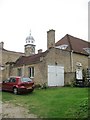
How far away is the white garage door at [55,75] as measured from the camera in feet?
87.7

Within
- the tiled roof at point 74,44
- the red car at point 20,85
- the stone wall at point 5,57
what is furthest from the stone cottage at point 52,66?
the red car at point 20,85

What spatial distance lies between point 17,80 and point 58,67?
28.0 feet

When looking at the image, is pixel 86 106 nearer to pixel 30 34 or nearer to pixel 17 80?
pixel 17 80

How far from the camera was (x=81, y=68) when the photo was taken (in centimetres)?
3166

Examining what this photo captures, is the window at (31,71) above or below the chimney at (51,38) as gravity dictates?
below

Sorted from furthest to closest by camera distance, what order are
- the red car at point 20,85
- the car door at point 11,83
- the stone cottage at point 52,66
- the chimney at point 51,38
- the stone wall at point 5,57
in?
1. the stone wall at point 5,57
2. the chimney at point 51,38
3. the stone cottage at point 52,66
4. the car door at point 11,83
5. the red car at point 20,85

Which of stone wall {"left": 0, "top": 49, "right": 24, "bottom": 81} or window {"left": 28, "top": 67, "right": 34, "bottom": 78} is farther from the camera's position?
stone wall {"left": 0, "top": 49, "right": 24, "bottom": 81}

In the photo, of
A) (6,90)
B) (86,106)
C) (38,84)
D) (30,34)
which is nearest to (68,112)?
(86,106)

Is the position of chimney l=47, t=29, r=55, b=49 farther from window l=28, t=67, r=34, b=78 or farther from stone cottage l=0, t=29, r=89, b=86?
window l=28, t=67, r=34, b=78

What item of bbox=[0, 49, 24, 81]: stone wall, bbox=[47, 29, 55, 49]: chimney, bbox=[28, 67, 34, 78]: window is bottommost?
bbox=[28, 67, 34, 78]: window

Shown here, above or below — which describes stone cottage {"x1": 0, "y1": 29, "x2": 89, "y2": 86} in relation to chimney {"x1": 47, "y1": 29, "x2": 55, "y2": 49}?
below

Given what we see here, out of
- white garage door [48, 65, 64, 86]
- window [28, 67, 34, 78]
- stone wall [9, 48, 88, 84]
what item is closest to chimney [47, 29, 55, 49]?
stone wall [9, 48, 88, 84]

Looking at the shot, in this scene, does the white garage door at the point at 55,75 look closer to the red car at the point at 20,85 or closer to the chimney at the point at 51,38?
the chimney at the point at 51,38

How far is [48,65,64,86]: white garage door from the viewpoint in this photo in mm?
26734
